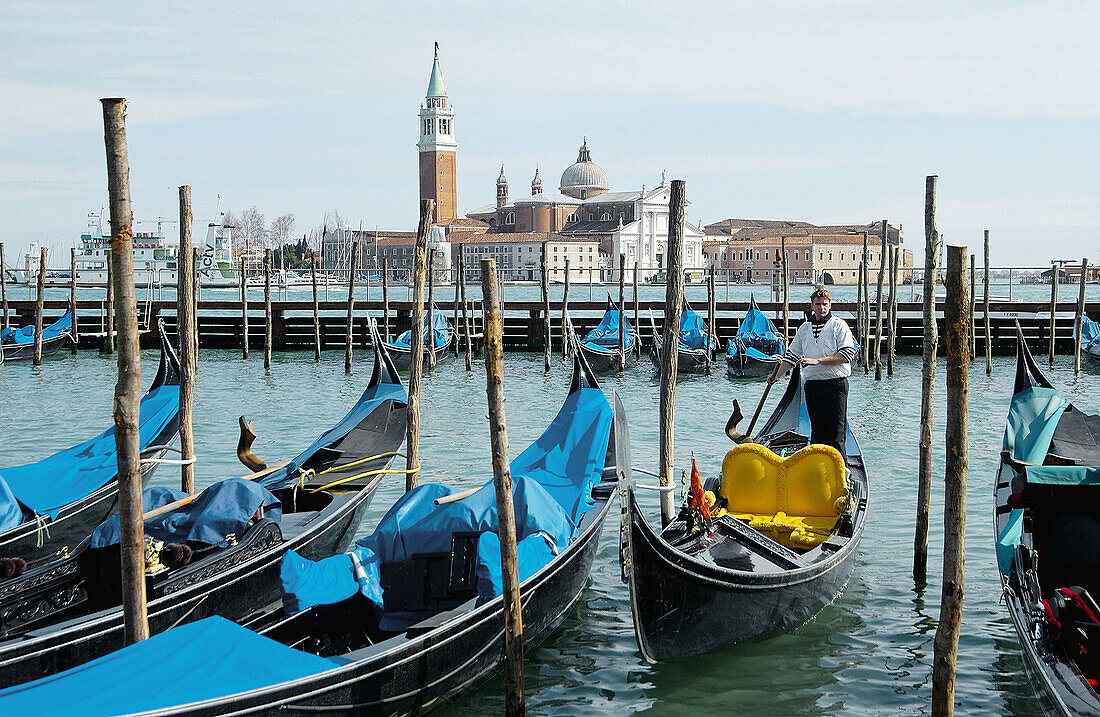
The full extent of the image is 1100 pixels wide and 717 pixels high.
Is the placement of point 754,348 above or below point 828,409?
below

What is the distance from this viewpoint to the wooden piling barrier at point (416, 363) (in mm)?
5289

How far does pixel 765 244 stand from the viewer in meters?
64.9

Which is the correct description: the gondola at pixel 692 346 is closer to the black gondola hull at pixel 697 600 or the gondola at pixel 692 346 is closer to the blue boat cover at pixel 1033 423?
the blue boat cover at pixel 1033 423

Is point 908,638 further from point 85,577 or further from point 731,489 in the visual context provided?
point 85,577

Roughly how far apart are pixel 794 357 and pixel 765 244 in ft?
201

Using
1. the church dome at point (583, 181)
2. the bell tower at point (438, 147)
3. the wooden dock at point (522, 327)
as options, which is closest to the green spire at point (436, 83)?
the bell tower at point (438, 147)

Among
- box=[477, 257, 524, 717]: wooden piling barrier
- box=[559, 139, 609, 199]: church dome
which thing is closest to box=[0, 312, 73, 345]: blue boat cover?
box=[477, 257, 524, 717]: wooden piling barrier

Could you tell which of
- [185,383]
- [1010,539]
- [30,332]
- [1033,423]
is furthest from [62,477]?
[30,332]

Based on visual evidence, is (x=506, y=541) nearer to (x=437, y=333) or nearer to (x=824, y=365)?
(x=824, y=365)

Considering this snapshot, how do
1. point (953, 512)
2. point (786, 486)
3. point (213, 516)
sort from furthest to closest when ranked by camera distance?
point (786, 486)
point (213, 516)
point (953, 512)

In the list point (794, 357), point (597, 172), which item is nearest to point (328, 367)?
point (794, 357)

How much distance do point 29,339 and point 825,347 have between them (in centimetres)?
1455

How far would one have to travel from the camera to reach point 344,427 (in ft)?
19.2

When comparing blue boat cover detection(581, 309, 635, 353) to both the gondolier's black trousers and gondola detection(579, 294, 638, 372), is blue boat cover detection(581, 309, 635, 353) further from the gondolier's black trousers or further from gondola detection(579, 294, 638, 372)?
the gondolier's black trousers
